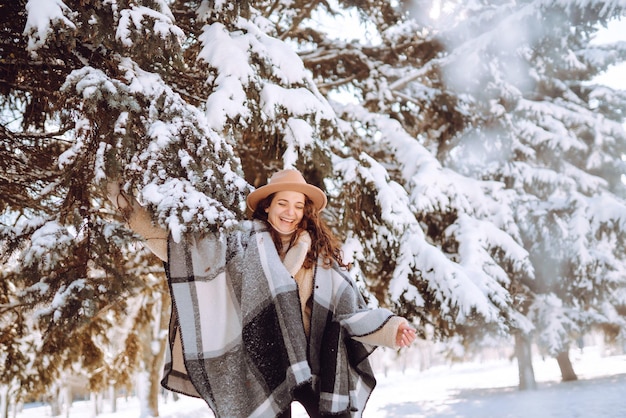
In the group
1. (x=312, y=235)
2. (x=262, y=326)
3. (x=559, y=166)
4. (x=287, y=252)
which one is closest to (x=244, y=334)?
(x=262, y=326)

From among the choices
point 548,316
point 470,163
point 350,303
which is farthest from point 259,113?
point 548,316

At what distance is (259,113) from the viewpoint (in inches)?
143

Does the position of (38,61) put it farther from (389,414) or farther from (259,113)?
(389,414)

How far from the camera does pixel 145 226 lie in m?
2.31

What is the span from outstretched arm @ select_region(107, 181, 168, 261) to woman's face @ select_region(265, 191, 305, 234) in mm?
564

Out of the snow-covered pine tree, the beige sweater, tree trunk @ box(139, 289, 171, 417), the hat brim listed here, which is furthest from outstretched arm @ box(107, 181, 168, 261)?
tree trunk @ box(139, 289, 171, 417)

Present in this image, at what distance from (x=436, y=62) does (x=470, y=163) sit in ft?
12.3

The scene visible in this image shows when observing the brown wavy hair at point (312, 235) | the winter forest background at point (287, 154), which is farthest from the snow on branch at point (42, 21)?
the brown wavy hair at point (312, 235)

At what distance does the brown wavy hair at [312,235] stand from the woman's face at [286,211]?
0.03m

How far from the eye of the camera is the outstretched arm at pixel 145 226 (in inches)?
90.4

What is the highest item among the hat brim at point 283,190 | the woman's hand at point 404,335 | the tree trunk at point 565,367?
the hat brim at point 283,190

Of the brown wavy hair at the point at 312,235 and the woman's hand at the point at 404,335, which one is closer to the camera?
the woman's hand at the point at 404,335

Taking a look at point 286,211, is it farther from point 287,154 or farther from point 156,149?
point 287,154

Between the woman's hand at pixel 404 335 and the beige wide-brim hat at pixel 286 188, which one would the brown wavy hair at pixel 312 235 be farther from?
the woman's hand at pixel 404 335
